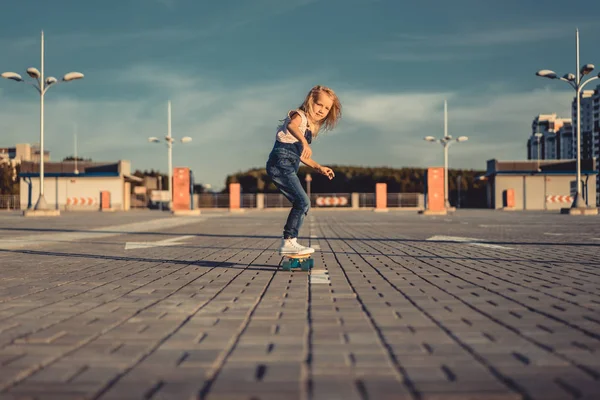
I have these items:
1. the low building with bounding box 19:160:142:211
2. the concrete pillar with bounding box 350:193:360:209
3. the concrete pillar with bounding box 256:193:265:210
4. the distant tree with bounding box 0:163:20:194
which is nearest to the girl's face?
the low building with bounding box 19:160:142:211

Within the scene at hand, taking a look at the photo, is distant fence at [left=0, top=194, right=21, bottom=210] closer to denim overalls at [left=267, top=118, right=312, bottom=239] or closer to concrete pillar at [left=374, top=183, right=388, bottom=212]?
concrete pillar at [left=374, top=183, right=388, bottom=212]

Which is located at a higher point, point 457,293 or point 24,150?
point 24,150

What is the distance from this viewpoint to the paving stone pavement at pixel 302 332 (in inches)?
89.3

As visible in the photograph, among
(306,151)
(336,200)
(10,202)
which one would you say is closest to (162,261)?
(306,151)

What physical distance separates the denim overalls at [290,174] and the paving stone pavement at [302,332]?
56 centimetres

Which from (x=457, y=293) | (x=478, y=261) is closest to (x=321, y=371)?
(x=457, y=293)

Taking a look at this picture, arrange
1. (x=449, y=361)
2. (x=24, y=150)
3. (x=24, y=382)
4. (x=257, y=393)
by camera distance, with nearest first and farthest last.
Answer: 1. (x=257, y=393)
2. (x=24, y=382)
3. (x=449, y=361)
4. (x=24, y=150)

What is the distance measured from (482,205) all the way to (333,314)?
214 ft

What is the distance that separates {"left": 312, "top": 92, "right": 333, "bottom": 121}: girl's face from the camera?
6109 millimetres

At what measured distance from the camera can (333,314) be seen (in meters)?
3.75

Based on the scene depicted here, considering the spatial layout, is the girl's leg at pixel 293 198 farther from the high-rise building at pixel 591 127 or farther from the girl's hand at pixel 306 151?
the high-rise building at pixel 591 127

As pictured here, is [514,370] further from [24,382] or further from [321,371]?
[24,382]

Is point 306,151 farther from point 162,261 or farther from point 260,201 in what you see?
point 260,201

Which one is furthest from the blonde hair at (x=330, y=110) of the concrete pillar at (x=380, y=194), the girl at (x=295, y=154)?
the concrete pillar at (x=380, y=194)
